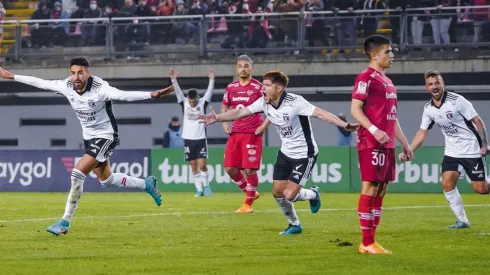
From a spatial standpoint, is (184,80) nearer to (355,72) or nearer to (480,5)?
(355,72)

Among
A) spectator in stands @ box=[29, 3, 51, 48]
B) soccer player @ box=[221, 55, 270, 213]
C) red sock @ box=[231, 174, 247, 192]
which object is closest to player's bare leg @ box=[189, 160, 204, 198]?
red sock @ box=[231, 174, 247, 192]

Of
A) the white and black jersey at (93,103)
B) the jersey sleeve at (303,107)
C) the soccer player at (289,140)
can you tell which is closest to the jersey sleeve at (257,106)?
the soccer player at (289,140)

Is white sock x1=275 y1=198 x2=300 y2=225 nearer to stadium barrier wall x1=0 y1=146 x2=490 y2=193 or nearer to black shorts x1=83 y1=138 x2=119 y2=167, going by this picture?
black shorts x1=83 y1=138 x2=119 y2=167

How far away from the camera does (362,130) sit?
39.1ft

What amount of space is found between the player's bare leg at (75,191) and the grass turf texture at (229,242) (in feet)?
0.60

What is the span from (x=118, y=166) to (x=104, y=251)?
18988 millimetres

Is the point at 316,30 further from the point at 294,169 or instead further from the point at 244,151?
the point at 294,169

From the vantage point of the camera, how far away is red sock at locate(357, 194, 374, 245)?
11.8 meters

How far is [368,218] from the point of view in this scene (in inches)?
467

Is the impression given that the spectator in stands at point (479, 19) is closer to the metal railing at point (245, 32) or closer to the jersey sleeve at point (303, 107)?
the metal railing at point (245, 32)

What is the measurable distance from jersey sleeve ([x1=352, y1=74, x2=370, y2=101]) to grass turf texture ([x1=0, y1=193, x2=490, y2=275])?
5.36ft

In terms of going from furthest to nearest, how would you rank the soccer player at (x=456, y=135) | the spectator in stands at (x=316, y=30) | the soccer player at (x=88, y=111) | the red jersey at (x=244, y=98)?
the spectator in stands at (x=316, y=30)
the red jersey at (x=244, y=98)
the soccer player at (x=456, y=135)
the soccer player at (x=88, y=111)

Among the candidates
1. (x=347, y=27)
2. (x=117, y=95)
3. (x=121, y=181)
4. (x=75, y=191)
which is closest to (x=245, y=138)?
(x=121, y=181)

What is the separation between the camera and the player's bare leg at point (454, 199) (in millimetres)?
15883
